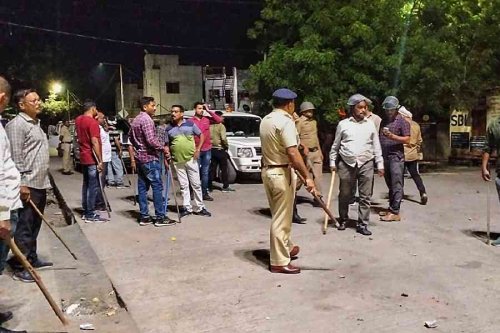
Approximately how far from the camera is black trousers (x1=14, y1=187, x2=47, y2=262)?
5.91 metres

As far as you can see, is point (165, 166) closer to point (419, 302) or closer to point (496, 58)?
point (419, 302)

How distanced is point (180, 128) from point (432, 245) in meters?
4.27

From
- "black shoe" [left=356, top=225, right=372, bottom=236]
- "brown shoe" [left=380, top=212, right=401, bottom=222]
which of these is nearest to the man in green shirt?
"black shoe" [left=356, top=225, right=372, bottom=236]

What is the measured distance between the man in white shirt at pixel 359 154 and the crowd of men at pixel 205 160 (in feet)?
0.05

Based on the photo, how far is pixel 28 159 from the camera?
586 cm

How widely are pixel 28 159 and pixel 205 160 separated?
5224 millimetres

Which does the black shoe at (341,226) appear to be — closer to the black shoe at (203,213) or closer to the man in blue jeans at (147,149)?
the black shoe at (203,213)

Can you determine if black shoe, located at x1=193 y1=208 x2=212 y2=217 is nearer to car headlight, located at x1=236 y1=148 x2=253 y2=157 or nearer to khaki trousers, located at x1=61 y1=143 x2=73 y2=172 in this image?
car headlight, located at x1=236 y1=148 x2=253 y2=157

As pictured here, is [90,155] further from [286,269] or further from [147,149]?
[286,269]

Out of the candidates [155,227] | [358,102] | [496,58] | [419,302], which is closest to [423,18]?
[496,58]

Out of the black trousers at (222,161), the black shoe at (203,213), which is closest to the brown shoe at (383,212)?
the black shoe at (203,213)

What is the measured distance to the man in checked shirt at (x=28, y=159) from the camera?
578 cm

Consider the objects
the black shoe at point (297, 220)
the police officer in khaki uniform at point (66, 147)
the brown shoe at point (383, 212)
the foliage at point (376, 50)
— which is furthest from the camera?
the police officer in khaki uniform at point (66, 147)

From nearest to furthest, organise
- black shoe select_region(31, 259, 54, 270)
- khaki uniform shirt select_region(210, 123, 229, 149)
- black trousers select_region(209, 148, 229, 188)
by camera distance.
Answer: black shoe select_region(31, 259, 54, 270)
khaki uniform shirt select_region(210, 123, 229, 149)
black trousers select_region(209, 148, 229, 188)
